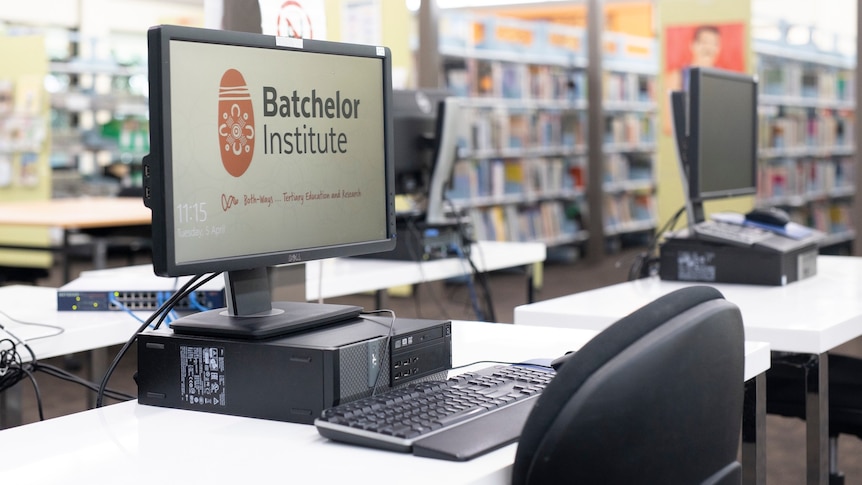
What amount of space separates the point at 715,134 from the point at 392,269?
0.94 metres

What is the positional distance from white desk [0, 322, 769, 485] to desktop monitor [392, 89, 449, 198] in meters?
1.86

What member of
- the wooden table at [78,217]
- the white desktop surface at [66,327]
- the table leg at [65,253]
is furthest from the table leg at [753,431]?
the table leg at [65,253]

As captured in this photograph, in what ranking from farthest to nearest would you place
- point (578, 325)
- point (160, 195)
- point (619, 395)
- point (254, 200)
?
point (578, 325) → point (254, 200) → point (160, 195) → point (619, 395)

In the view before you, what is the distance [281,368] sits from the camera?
1.24 metres

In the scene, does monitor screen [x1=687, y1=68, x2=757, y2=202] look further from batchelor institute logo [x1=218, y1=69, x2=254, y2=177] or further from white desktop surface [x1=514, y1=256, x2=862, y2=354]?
batchelor institute logo [x1=218, y1=69, x2=254, y2=177]

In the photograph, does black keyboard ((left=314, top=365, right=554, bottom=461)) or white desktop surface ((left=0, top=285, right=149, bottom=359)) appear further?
white desktop surface ((left=0, top=285, right=149, bottom=359))

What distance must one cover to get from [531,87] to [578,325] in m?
6.11

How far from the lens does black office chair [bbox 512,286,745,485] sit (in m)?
0.88

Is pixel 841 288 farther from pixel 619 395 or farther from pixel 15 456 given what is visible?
pixel 15 456

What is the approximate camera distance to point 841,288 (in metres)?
2.45

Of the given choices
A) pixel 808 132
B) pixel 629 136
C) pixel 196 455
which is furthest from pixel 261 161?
pixel 629 136

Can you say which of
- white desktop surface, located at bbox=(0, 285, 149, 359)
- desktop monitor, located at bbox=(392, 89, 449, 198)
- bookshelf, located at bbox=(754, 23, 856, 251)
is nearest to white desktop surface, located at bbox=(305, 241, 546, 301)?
desktop monitor, located at bbox=(392, 89, 449, 198)

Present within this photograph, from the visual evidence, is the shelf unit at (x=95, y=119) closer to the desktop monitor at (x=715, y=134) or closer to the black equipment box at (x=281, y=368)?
the desktop monitor at (x=715, y=134)

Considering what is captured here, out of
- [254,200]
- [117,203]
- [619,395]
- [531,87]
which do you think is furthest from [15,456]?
[531,87]
